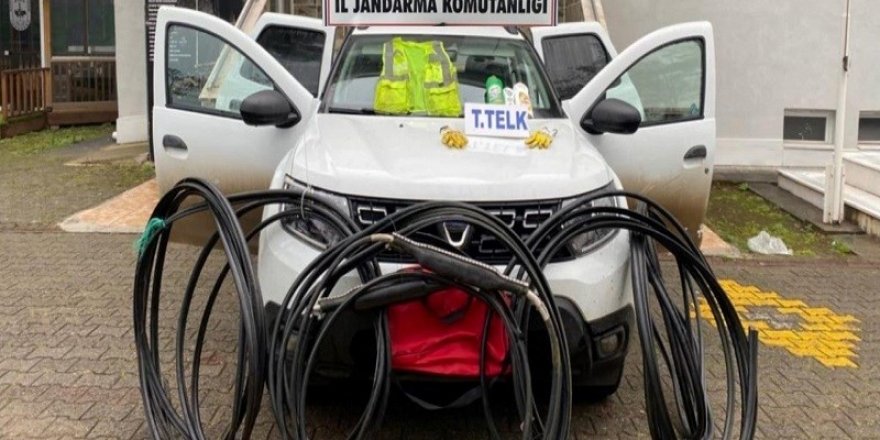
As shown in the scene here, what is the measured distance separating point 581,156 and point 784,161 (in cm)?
781

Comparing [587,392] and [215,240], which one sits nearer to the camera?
[215,240]

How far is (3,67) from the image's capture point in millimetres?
15633

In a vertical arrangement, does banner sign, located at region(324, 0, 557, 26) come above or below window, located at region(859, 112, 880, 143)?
above

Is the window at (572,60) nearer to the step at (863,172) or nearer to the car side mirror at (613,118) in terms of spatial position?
the car side mirror at (613,118)

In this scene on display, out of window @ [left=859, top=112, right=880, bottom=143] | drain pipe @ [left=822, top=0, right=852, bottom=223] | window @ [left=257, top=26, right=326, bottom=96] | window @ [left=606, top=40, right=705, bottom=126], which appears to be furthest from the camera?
window @ [left=859, top=112, right=880, bottom=143]

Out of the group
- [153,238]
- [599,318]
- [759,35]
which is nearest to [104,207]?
[153,238]

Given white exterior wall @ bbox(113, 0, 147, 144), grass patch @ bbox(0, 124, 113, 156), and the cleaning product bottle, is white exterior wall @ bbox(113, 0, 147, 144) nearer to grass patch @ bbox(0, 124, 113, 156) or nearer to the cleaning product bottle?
grass patch @ bbox(0, 124, 113, 156)

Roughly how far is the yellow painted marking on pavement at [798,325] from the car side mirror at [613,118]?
1.34m

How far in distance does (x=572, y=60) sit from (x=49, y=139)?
10074mm

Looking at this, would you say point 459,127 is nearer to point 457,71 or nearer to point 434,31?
point 457,71

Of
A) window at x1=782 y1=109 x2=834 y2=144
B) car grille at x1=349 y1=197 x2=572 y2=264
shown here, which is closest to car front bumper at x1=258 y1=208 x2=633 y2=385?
car grille at x1=349 y1=197 x2=572 y2=264

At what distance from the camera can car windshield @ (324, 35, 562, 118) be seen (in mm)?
5023

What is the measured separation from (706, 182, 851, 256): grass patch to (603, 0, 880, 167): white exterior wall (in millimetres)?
1298

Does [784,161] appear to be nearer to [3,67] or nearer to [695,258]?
[695,258]
